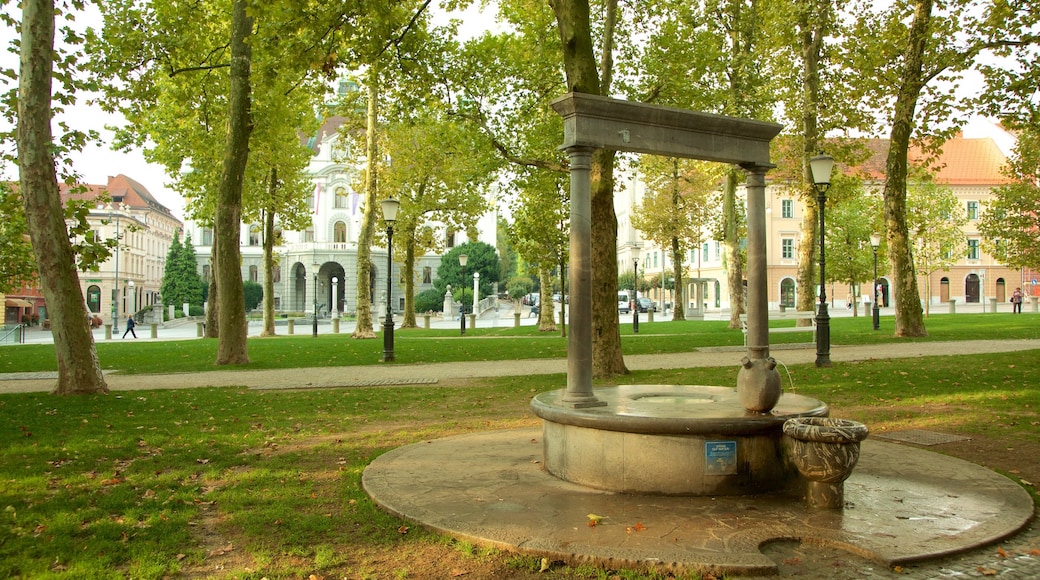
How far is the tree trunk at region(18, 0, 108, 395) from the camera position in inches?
469

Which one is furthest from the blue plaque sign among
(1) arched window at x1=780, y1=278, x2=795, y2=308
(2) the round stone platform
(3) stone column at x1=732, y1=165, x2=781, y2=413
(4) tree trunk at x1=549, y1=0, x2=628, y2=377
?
(1) arched window at x1=780, y1=278, x2=795, y2=308

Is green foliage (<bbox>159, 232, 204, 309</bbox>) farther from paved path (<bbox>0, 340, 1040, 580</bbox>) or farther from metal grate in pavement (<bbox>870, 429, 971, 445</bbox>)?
metal grate in pavement (<bbox>870, 429, 971, 445</bbox>)

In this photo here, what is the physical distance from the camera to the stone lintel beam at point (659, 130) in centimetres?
704

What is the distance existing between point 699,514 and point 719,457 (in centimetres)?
64

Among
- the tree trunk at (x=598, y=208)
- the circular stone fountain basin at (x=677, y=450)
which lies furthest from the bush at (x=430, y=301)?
the circular stone fountain basin at (x=677, y=450)

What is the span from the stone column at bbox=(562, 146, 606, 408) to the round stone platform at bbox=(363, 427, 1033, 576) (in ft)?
2.93

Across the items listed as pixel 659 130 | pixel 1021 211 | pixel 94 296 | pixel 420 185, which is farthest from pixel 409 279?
pixel 94 296

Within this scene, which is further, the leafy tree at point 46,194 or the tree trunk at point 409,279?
the tree trunk at point 409,279

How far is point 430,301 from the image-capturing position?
221ft

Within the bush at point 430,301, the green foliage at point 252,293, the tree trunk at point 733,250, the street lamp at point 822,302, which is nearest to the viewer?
the street lamp at point 822,302

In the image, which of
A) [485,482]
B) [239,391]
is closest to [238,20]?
[239,391]

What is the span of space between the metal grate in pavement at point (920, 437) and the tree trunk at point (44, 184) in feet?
40.0

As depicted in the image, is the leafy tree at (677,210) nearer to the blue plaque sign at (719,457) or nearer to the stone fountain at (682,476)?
the stone fountain at (682,476)

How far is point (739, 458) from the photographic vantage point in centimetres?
603
